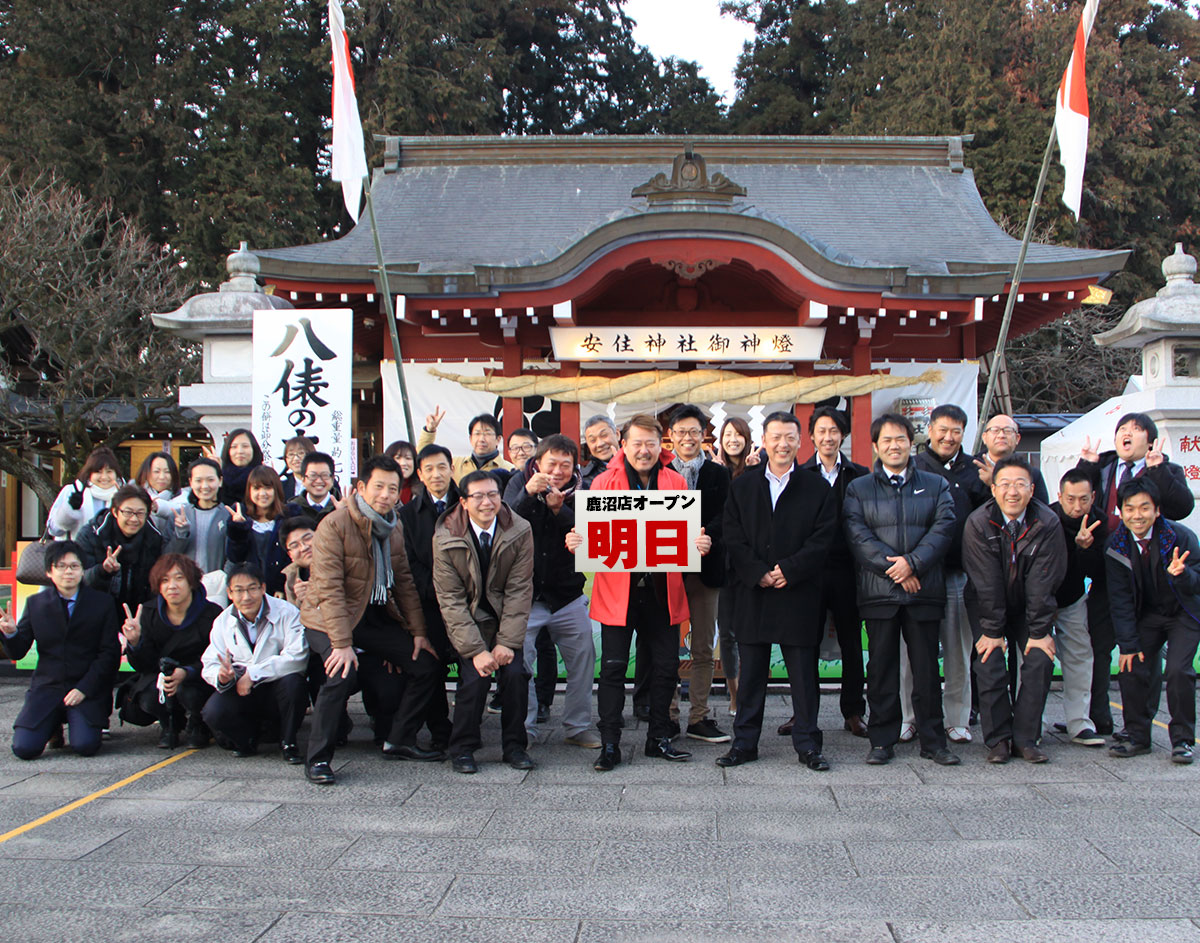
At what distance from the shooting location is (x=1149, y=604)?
15.9 ft

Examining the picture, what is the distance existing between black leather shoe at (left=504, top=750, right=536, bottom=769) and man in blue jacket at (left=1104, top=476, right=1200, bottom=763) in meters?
2.90

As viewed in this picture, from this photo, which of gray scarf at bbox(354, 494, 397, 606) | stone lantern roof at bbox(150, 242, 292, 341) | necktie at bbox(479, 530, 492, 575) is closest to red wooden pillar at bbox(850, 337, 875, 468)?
stone lantern roof at bbox(150, 242, 292, 341)

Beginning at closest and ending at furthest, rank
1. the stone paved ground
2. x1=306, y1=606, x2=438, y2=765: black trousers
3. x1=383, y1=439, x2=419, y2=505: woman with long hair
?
the stone paved ground, x1=306, y1=606, x2=438, y2=765: black trousers, x1=383, y1=439, x2=419, y2=505: woman with long hair

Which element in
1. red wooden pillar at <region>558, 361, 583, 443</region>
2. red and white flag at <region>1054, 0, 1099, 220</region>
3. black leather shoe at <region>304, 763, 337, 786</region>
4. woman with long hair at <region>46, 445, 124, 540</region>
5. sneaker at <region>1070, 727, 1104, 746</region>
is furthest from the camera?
red wooden pillar at <region>558, 361, 583, 443</region>

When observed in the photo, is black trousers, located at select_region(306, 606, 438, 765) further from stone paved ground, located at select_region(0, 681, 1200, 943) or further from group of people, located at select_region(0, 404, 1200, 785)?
stone paved ground, located at select_region(0, 681, 1200, 943)

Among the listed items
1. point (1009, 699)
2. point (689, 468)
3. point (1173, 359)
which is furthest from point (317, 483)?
point (1173, 359)

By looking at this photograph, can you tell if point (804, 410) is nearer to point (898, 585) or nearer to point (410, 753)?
point (898, 585)

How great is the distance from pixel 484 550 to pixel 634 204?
289 inches

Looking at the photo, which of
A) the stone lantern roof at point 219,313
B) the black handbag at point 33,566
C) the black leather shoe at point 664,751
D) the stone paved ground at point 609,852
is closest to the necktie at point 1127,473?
the stone paved ground at point 609,852

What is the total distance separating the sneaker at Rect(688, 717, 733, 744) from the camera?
5027mm

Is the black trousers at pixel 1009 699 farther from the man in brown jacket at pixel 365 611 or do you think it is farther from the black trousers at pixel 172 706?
the black trousers at pixel 172 706

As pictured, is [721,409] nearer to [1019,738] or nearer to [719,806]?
[1019,738]

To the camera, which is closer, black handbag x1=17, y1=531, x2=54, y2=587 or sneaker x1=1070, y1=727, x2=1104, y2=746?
sneaker x1=1070, y1=727, x2=1104, y2=746

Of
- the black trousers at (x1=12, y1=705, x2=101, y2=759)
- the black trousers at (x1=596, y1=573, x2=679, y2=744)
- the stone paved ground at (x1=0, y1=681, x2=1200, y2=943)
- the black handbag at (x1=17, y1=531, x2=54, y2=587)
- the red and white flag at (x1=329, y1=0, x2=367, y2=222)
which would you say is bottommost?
the stone paved ground at (x1=0, y1=681, x2=1200, y2=943)
